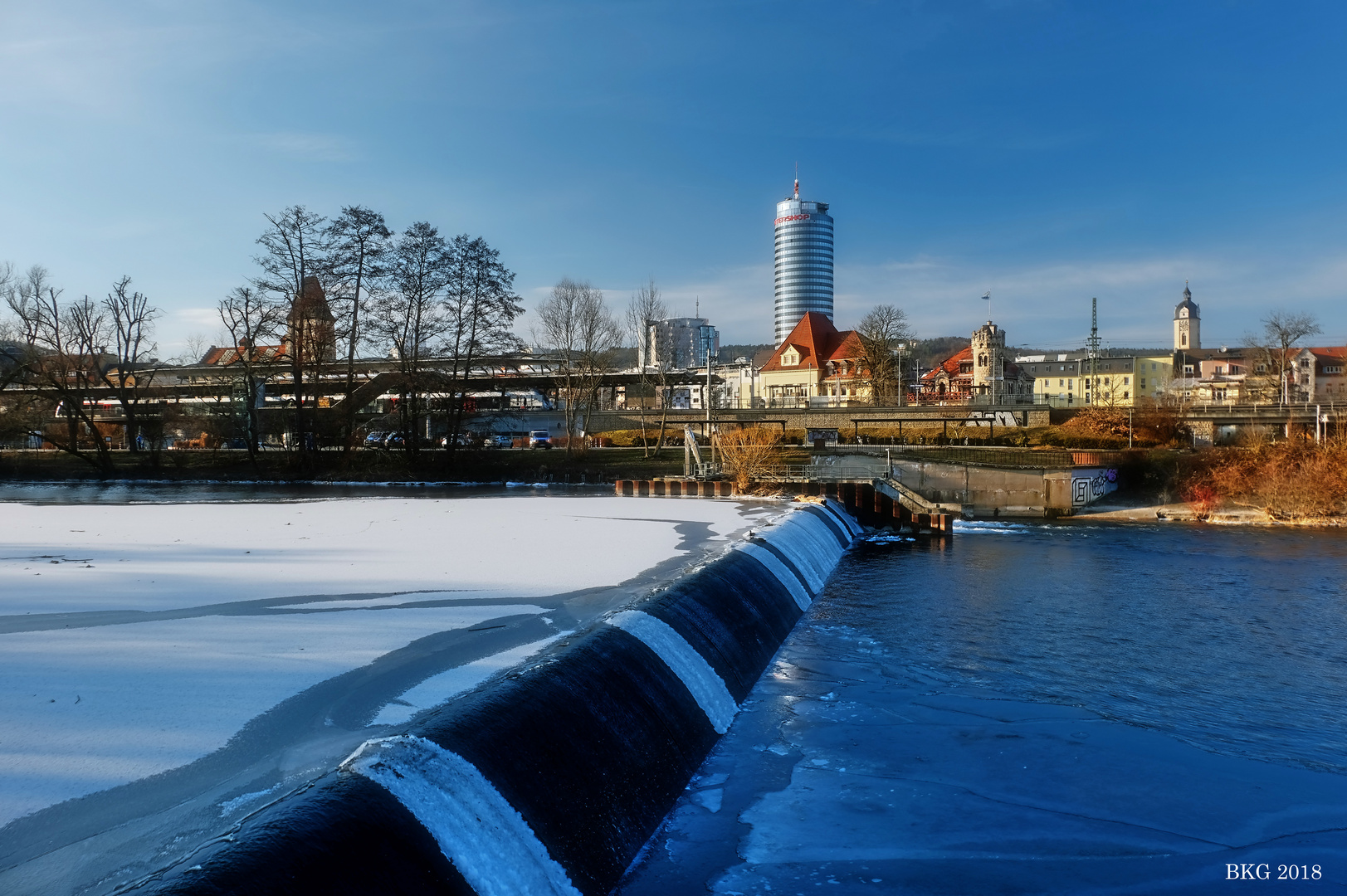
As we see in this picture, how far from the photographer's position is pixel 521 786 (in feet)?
20.2

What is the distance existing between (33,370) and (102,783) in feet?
162

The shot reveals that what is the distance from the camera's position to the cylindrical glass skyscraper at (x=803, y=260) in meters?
190

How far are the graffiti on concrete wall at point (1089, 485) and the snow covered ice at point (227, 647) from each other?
24.0 metres

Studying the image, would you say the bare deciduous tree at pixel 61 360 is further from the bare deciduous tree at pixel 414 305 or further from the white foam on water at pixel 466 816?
the white foam on water at pixel 466 816

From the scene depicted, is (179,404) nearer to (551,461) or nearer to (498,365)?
(498,365)

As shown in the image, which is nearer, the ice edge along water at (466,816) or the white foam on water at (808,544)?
the ice edge along water at (466,816)

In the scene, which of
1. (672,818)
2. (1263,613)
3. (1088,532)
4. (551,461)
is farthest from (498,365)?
(672,818)

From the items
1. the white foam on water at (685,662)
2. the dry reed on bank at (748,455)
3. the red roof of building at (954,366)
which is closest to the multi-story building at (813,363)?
the red roof of building at (954,366)

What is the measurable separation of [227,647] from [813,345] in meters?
86.1

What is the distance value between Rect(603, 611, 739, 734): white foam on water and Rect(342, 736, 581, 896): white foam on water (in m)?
3.53

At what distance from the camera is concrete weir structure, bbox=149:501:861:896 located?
4.66m

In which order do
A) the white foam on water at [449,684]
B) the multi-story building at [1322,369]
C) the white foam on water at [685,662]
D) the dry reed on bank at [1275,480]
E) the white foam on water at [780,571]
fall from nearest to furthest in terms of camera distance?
the white foam on water at [449,684] → the white foam on water at [685,662] → the white foam on water at [780,571] → the dry reed on bank at [1275,480] → the multi-story building at [1322,369]

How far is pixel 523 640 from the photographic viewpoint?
8.98 meters

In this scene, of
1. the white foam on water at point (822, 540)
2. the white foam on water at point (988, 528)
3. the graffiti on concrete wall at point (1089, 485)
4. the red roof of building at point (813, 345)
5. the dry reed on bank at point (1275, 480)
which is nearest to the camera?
the white foam on water at point (822, 540)
